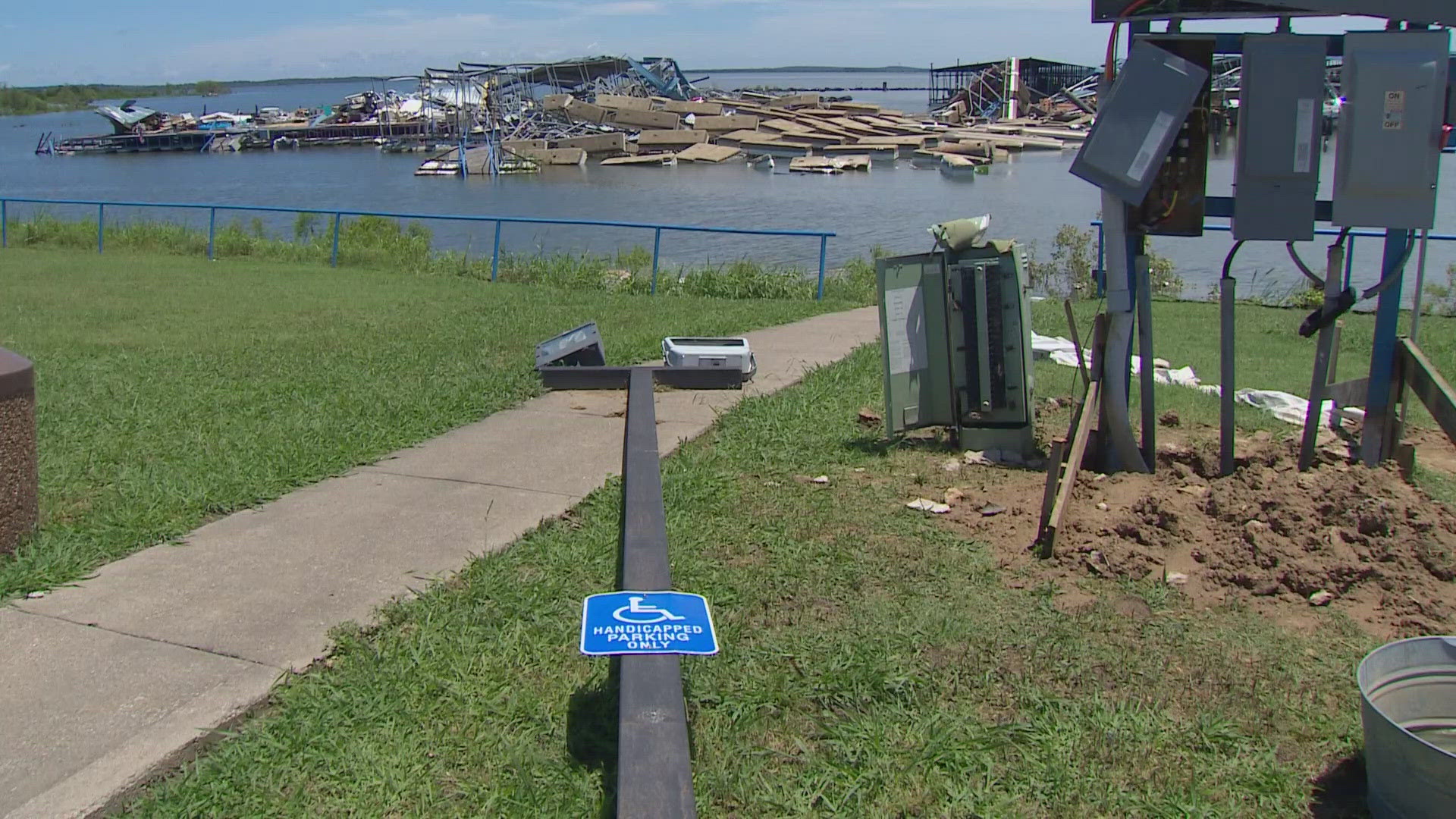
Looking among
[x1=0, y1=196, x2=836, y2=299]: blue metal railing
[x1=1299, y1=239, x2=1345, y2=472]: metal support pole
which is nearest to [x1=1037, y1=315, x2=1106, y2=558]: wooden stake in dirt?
[x1=1299, y1=239, x2=1345, y2=472]: metal support pole

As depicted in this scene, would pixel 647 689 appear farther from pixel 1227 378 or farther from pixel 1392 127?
pixel 1392 127

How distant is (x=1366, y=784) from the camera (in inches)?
135

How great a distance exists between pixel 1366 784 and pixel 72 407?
760 cm

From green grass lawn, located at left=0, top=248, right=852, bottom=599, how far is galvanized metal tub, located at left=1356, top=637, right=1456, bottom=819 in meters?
4.74

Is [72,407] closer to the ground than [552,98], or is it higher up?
closer to the ground

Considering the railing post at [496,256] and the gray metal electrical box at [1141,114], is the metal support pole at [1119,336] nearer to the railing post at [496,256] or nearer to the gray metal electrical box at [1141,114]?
the gray metal electrical box at [1141,114]

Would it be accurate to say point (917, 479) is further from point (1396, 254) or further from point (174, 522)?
point (174, 522)

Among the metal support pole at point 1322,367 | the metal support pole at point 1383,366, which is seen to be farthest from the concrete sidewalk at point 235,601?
the metal support pole at point 1383,366

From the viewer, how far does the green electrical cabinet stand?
22.1ft

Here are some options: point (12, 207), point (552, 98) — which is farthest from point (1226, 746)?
point (552, 98)

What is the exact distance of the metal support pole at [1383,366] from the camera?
5.95 meters

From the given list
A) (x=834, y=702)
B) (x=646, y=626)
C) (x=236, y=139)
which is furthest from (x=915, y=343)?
(x=236, y=139)

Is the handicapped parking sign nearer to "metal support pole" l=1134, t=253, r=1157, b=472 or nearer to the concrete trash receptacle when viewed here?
the concrete trash receptacle

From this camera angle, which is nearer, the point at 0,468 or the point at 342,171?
the point at 0,468
